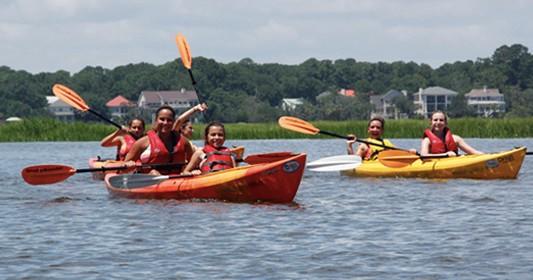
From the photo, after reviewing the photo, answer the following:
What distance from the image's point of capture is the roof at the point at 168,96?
134 m

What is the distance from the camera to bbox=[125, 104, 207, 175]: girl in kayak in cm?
1468

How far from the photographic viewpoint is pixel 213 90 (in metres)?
125

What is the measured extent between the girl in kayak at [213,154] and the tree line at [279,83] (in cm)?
9835

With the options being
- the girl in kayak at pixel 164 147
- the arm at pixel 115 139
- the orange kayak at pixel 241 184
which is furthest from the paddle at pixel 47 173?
the arm at pixel 115 139

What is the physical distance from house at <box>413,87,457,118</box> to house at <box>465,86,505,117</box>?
2276mm

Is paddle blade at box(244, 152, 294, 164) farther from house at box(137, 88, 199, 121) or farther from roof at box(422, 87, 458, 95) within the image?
roof at box(422, 87, 458, 95)

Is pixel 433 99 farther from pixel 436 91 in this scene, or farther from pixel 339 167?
pixel 339 167

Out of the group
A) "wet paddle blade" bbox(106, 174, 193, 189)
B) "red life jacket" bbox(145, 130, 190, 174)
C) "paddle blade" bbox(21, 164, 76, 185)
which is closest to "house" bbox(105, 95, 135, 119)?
"paddle blade" bbox(21, 164, 76, 185)

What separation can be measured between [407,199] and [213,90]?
364 ft

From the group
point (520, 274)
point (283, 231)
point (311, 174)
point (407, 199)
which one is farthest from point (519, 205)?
point (311, 174)

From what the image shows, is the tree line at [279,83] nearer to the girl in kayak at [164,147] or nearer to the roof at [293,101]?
the roof at [293,101]

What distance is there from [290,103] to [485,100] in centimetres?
2149

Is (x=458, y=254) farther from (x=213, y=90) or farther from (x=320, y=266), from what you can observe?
(x=213, y=90)

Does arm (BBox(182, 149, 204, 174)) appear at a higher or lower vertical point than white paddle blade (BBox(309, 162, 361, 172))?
higher
